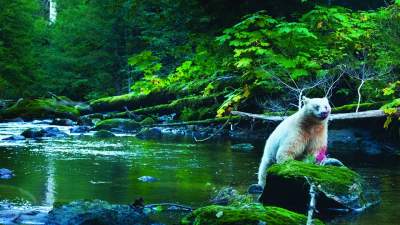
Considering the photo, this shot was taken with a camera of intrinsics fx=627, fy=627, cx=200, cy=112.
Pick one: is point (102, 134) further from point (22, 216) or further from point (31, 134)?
point (22, 216)

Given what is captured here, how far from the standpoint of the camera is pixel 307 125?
9781mm

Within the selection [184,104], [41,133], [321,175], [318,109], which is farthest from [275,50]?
[321,175]

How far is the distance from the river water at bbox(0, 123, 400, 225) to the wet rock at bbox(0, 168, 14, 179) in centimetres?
17

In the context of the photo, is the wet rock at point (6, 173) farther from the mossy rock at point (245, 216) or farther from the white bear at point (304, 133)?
the mossy rock at point (245, 216)

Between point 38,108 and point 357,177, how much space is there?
2242 centimetres

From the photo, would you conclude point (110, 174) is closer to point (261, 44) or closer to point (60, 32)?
point (261, 44)

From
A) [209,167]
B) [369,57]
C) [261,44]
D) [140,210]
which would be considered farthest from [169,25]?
[140,210]

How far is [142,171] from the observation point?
12352 millimetres

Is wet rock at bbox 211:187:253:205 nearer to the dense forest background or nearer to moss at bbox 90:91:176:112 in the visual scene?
the dense forest background

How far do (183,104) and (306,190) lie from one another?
1700cm

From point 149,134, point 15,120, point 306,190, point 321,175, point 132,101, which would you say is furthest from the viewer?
point 132,101

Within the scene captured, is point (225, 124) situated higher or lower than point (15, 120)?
lower

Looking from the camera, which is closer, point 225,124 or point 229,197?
point 229,197

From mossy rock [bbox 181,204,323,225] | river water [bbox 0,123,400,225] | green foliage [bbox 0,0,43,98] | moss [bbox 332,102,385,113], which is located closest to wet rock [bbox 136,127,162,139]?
river water [bbox 0,123,400,225]
